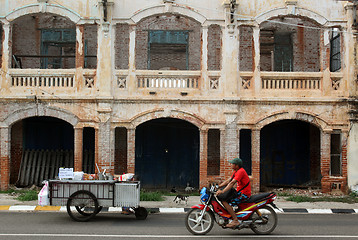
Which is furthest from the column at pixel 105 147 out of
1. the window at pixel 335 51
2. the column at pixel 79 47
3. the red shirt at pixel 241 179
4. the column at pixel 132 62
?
the window at pixel 335 51

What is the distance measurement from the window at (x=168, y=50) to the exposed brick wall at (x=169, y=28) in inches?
7.4

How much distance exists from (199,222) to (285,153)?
11757 millimetres

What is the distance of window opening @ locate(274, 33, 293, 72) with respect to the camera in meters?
21.4

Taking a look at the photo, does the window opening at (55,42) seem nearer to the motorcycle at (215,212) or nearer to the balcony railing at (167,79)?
the balcony railing at (167,79)

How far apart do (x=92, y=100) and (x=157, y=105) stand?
7.53ft

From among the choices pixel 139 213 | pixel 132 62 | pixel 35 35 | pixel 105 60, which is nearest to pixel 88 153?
pixel 105 60

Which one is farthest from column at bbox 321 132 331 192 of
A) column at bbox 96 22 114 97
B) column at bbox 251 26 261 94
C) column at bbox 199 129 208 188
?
column at bbox 96 22 114 97

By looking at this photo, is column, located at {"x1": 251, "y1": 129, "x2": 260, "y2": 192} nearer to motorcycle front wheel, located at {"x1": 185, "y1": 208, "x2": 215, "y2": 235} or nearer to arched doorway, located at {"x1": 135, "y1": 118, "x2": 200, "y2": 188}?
arched doorway, located at {"x1": 135, "y1": 118, "x2": 200, "y2": 188}

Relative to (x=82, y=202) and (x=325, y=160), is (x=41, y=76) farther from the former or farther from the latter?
(x=325, y=160)

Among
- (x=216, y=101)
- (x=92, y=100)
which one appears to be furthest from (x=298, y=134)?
(x=92, y=100)

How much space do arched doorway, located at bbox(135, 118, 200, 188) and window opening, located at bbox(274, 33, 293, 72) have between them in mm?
4757

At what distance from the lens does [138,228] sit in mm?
10789

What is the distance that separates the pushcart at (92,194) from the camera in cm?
1168

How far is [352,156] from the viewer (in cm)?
1750
